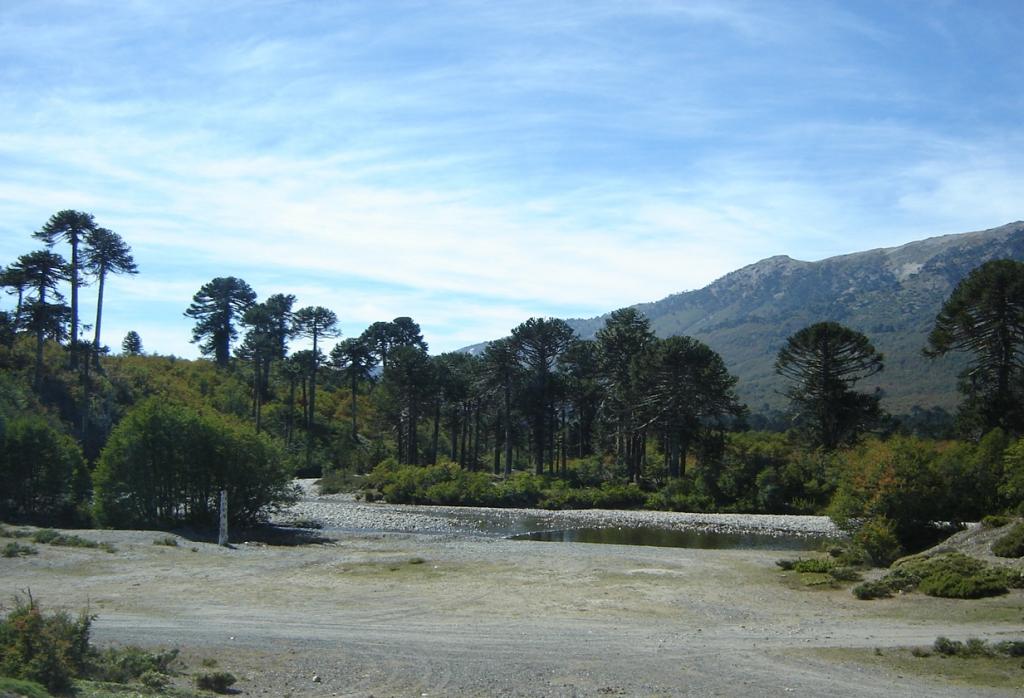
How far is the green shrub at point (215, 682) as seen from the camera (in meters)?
12.4

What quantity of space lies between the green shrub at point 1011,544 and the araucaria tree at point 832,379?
35.0 m

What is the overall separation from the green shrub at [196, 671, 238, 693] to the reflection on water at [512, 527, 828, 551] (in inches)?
1074

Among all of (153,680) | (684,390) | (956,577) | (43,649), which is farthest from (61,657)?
(684,390)

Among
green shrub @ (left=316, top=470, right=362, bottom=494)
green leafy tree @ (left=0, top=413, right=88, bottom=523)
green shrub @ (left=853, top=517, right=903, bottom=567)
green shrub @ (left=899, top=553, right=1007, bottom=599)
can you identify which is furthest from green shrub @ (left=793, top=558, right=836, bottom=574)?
green shrub @ (left=316, top=470, right=362, bottom=494)

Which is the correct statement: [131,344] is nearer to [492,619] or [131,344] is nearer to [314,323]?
[314,323]

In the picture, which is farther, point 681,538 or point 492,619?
point 681,538

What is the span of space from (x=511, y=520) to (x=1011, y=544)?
101 ft

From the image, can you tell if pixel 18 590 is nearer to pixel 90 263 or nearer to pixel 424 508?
pixel 424 508

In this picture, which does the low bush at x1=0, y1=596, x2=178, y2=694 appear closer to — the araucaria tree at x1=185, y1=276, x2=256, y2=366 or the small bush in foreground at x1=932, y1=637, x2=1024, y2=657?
the small bush in foreground at x1=932, y1=637, x2=1024, y2=657

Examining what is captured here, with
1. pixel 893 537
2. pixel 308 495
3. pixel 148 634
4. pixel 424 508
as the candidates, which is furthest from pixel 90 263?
pixel 893 537

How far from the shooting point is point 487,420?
9400cm

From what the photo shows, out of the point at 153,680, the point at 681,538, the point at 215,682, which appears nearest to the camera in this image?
the point at 153,680

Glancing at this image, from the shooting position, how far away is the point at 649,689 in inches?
531

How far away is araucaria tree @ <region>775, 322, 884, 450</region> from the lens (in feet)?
192
